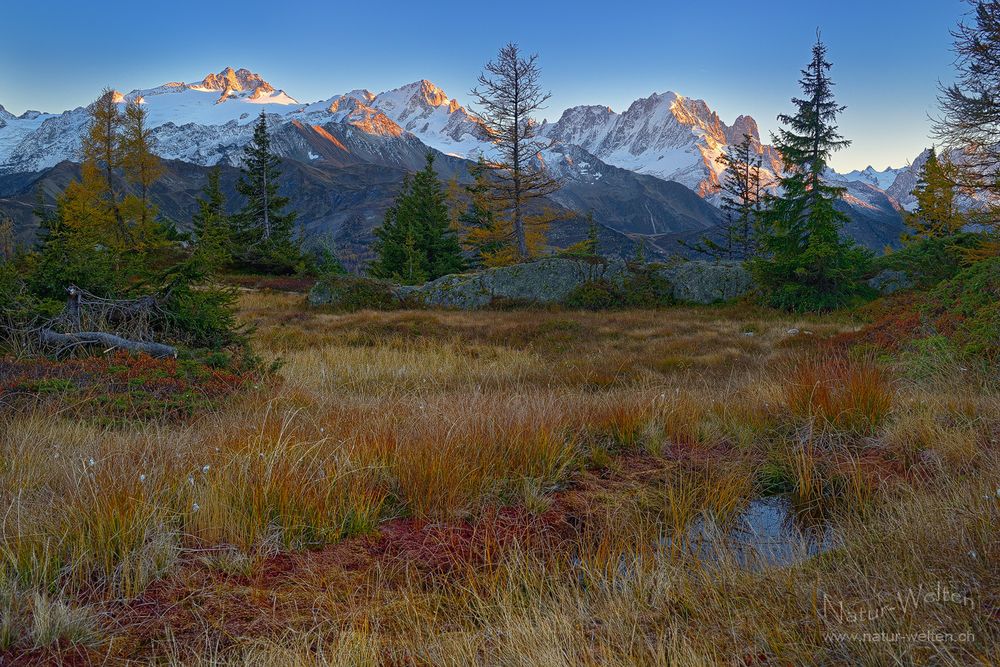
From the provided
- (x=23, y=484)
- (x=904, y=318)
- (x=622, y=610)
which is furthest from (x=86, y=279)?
(x=904, y=318)

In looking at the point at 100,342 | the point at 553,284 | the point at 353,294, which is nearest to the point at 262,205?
the point at 353,294

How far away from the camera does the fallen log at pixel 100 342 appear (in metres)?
5.61

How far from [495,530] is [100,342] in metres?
5.69

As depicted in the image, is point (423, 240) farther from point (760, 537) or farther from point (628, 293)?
point (760, 537)

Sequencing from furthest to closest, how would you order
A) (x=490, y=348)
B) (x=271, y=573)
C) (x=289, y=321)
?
1. (x=289, y=321)
2. (x=490, y=348)
3. (x=271, y=573)

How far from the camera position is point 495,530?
2305 mm

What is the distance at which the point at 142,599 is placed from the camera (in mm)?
1784

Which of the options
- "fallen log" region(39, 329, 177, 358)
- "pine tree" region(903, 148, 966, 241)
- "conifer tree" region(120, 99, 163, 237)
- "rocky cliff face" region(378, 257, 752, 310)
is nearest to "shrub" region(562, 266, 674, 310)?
"rocky cliff face" region(378, 257, 752, 310)

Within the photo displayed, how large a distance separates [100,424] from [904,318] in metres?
11.0

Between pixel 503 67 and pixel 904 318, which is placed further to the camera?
pixel 503 67

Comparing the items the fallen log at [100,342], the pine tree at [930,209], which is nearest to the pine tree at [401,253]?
the fallen log at [100,342]

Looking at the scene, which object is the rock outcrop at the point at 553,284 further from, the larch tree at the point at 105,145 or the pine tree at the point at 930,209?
the larch tree at the point at 105,145

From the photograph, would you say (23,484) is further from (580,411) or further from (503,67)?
(503,67)

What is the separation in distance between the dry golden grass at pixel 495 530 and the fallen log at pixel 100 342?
6.78 ft
